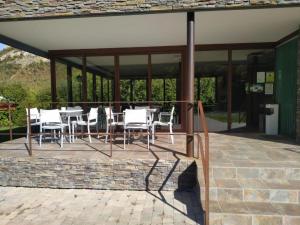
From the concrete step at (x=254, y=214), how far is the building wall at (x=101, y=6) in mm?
2819

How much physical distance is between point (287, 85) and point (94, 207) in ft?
16.4

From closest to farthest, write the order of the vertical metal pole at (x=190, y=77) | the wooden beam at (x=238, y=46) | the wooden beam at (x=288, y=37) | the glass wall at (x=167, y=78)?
the vertical metal pole at (x=190, y=77)
the wooden beam at (x=288, y=37)
the wooden beam at (x=238, y=46)
the glass wall at (x=167, y=78)

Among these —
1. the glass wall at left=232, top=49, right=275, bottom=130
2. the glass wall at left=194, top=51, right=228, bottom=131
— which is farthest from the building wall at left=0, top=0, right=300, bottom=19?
the glass wall at left=194, top=51, right=228, bottom=131

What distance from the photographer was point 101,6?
14.8 ft

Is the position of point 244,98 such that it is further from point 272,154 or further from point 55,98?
point 55,98

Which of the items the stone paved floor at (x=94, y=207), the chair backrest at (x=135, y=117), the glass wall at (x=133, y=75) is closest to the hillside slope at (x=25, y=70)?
the glass wall at (x=133, y=75)

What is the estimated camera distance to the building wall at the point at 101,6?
4.26m

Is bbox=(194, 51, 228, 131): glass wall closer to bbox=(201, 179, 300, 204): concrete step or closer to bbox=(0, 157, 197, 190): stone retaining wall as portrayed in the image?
bbox=(0, 157, 197, 190): stone retaining wall

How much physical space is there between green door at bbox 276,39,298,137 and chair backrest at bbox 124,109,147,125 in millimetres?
3178

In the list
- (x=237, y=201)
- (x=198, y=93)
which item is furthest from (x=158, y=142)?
(x=198, y=93)

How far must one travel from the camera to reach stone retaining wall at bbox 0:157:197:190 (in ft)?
14.8

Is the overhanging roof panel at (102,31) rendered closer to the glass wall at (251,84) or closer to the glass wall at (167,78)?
the glass wall at (167,78)

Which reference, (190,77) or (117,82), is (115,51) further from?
(190,77)

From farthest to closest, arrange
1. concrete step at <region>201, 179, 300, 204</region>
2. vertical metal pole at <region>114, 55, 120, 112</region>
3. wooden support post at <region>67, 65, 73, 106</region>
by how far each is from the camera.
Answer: wooden support post at <region>67, 65, 73, 106</region>
vertical metal pole at <region>114, 55, 120, 112</region>
concrete step at <region>201, 179, 300, 204</region>
